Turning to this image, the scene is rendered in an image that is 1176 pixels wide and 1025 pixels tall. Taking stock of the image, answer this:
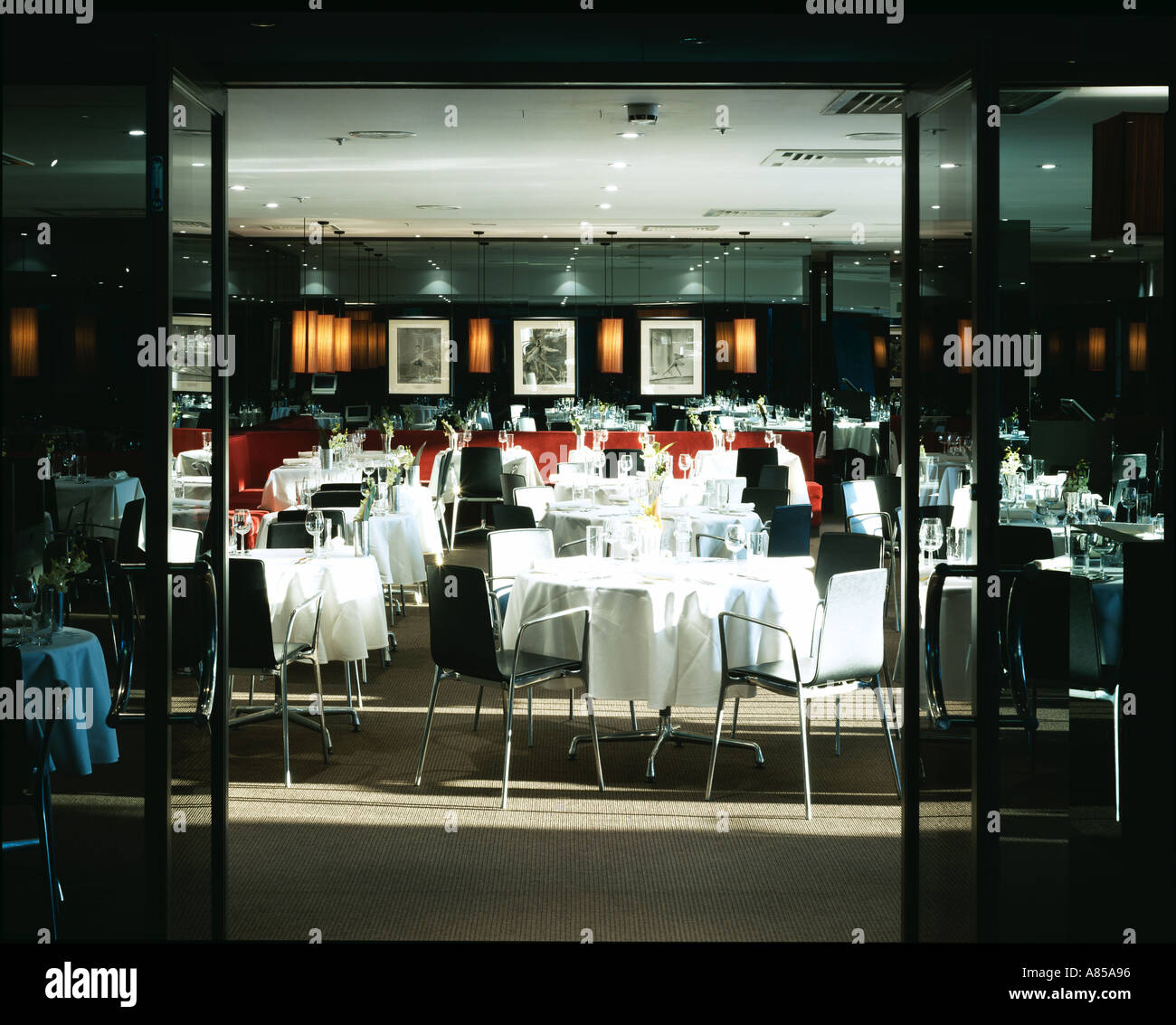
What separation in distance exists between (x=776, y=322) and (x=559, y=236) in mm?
3163

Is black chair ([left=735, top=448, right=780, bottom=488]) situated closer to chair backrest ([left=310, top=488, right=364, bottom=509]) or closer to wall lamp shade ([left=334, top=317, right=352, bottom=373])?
chair backrest ([left=310, top=488, right=364, bottom=509])

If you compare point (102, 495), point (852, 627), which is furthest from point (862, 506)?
point (102, 495)

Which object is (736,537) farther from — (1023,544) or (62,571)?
(62,571)

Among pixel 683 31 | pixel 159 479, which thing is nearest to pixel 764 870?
pixel 159 479

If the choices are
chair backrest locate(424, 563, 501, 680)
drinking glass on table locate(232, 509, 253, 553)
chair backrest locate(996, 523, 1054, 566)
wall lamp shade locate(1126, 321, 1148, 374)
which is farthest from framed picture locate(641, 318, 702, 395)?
chair backrest locate(424, 563, 501, 680)

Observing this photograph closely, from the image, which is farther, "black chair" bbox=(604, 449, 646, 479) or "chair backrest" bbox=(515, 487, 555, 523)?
"black chair" bbox=(604, 449, 646, 479)

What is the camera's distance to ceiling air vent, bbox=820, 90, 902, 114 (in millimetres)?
7391

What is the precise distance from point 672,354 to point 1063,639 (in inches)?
465

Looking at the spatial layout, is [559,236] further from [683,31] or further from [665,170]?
[683,31]

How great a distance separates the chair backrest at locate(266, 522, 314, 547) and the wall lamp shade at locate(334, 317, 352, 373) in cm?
826

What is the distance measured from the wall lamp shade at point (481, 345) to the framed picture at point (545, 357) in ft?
1.18

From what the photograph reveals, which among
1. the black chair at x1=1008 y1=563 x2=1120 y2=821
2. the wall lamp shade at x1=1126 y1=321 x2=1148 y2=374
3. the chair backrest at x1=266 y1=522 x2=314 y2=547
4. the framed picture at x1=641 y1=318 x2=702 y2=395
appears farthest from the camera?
the framed picture at x1=641 y1=318 x2=702 y2=395

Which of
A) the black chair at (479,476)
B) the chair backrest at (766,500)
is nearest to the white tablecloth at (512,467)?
the black chair at (479,476)

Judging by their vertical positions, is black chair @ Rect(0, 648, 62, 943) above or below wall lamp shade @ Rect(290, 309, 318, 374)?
below
